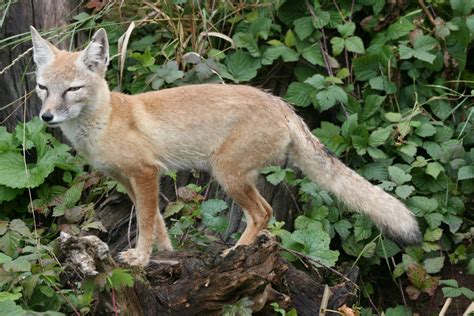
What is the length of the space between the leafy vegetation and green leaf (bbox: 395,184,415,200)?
2cm

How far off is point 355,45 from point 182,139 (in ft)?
7.12

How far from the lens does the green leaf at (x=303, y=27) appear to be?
7773 mm

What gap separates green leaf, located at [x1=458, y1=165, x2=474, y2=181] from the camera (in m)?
7.11

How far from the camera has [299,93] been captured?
24.7ft

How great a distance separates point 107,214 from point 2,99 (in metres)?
1.70

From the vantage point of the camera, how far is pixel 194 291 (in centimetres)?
518

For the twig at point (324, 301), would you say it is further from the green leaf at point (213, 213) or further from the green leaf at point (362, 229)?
the green leaf at point (362, 229)

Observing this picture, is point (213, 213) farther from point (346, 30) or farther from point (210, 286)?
point (346, 30)

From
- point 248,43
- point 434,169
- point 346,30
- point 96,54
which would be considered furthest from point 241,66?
point 434,169

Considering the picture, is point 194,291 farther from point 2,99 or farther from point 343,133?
point 2,99

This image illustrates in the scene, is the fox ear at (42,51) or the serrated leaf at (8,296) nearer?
the serrated leaf at (8,296)

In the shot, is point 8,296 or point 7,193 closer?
point 8,296

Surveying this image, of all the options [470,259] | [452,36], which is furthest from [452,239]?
[452,36]

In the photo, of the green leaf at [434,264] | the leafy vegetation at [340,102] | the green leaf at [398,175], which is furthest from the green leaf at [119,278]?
the green leaf at [434,264]
